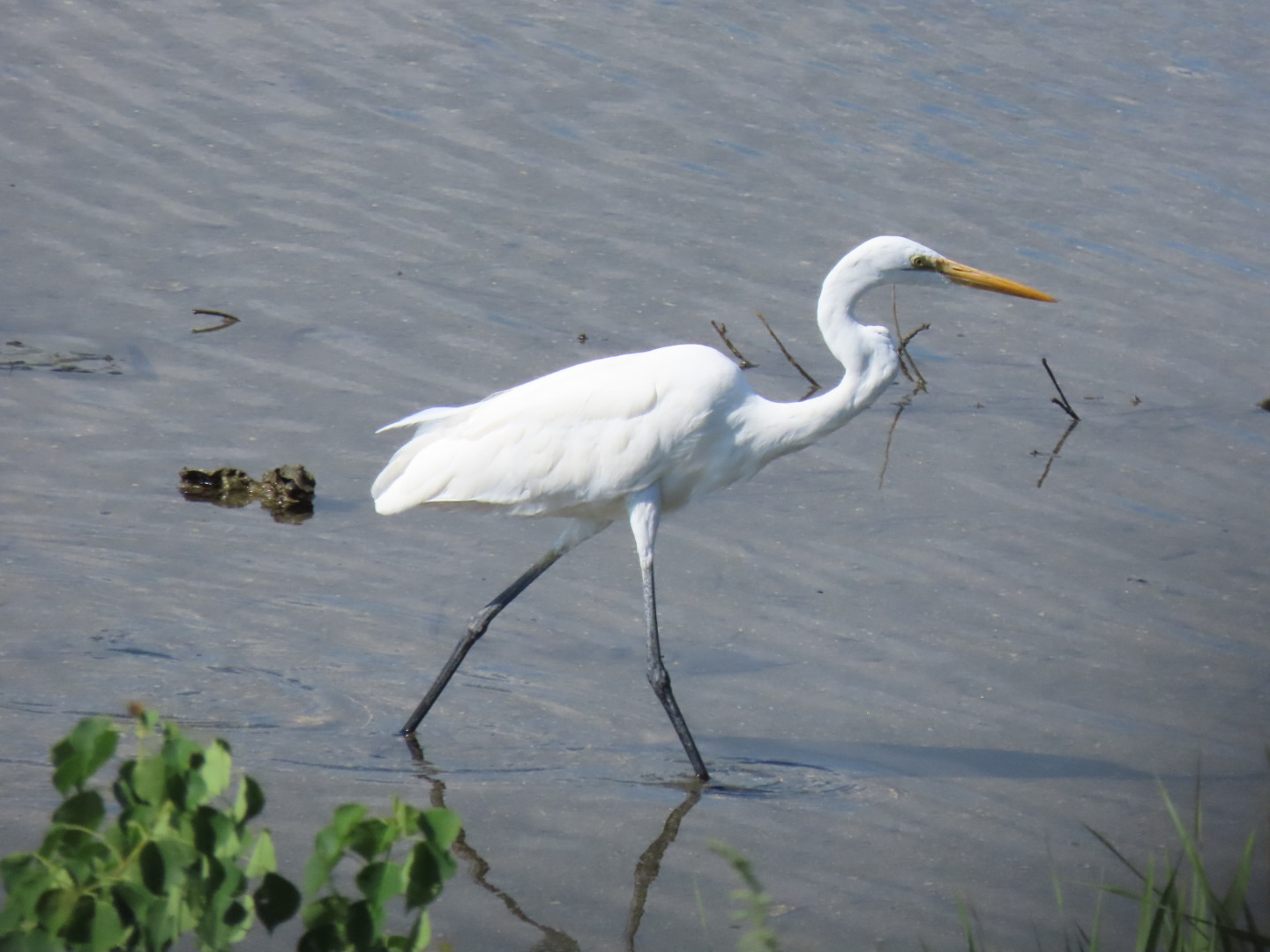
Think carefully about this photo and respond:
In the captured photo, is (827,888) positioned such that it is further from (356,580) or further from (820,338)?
(820,338)

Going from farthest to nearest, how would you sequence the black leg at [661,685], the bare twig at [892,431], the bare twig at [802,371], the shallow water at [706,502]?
the bare twig at [802,371]
the bare twig at [892,431]
the black leg at [661,685]
the shallow water at [706,502]

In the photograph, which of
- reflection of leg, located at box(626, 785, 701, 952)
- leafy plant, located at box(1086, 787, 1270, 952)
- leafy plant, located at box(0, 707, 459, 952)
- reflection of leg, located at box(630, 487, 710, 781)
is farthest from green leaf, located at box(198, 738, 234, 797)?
reflection of leg, located at box(630, 487, 710, 781)

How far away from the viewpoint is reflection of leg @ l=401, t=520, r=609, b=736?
15.4 feet

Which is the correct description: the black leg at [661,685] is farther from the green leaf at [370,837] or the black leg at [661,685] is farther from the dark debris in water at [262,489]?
the green leaf at [370,837]

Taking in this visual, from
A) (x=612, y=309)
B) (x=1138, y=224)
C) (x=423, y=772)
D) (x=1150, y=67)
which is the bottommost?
(x=423, y=772)

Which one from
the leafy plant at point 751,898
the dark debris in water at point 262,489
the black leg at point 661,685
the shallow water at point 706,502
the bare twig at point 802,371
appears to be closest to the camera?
the leafy plant at point 751,898

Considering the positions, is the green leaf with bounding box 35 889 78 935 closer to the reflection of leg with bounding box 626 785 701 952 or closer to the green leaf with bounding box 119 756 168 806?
the green leaf with bounding box 119 756 168 806

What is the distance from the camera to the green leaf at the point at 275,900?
6.68ft

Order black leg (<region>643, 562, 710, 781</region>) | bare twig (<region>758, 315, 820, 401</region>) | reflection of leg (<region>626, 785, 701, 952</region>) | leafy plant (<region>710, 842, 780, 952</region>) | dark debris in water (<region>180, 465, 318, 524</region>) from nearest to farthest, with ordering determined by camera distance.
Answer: leafy plant (<region>710, 842, 780, 952</region>), reflection of leg (<region>626, 785, 701, 952</region>), black leg (<region>643, 562, 710, 781</region>), dark debris in water (<region>180, 465, 318, 524</region>), bare twig (<region>758, 315, 820, 401</region>)

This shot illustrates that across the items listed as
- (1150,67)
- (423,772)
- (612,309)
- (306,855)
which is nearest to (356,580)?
(423,772)

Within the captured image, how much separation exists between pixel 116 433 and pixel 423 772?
250 centimetres

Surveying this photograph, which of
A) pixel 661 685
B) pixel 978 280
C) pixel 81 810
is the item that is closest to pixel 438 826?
pixel 81 810

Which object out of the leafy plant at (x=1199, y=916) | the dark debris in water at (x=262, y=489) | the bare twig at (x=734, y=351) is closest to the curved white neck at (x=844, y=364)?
the dark debris in water at (x=262, y=489)

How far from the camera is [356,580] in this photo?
18.0ft
